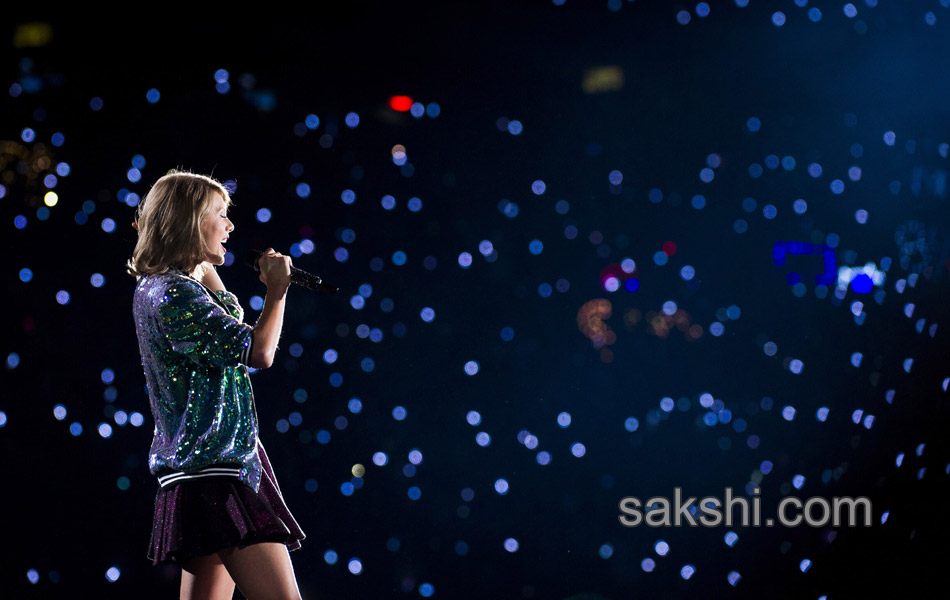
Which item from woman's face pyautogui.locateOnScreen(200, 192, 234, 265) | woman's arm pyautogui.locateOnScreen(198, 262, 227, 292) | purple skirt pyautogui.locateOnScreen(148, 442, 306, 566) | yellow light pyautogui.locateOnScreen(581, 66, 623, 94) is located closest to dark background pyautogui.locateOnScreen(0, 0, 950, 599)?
yellow light pyautogui.locateOnScreen(581, 66, 623, 94)

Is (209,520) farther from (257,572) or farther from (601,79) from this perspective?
(601,79)

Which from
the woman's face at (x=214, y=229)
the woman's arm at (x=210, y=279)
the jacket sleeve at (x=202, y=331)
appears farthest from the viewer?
the woman's arm at (x=210, y=279)

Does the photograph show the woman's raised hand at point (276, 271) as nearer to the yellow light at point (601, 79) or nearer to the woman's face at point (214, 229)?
the woman's face at point (214, 229)

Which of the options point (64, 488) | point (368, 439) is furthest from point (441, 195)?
point (64, 488)

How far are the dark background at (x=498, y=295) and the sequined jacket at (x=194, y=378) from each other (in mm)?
695

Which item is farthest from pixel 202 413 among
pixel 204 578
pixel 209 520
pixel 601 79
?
pixel 601 79

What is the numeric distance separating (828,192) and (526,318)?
31.8 inches

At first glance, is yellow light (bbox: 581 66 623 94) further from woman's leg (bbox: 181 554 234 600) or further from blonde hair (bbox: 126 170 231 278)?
woman's leg (bbox: 181 554 234 600)

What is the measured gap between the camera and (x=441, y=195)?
Result: 2051mm

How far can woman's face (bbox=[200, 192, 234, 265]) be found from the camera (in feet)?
4.54

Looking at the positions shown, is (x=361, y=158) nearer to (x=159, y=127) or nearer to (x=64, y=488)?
(x=159, y=127)

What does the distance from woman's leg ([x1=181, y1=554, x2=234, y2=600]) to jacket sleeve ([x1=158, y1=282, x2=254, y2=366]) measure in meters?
0.32

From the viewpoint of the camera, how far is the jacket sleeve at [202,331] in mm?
1280

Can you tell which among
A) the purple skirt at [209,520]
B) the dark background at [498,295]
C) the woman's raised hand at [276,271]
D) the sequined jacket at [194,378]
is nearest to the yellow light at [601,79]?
the dark background at [498,295]
